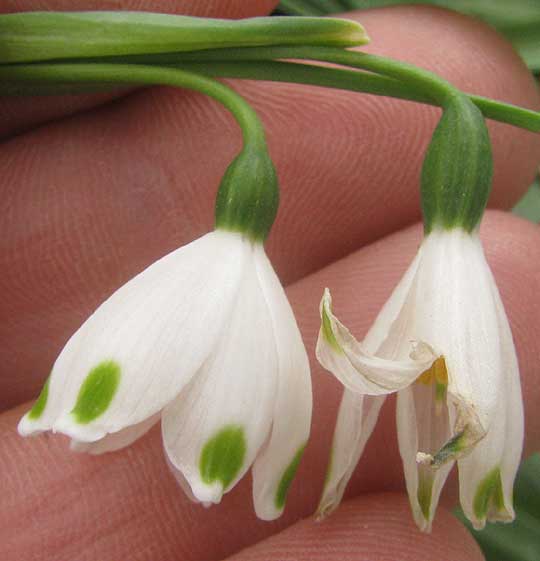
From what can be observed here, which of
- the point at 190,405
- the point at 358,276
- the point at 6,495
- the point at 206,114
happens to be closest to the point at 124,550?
the point at 6,495

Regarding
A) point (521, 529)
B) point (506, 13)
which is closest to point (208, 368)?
point (521, 529)

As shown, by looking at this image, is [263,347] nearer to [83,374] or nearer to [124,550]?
[83,374]

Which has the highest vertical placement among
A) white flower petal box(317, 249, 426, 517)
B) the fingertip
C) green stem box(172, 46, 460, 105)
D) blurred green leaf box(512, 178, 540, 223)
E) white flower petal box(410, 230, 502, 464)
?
→ green stem box(172, 46, 460, 105)

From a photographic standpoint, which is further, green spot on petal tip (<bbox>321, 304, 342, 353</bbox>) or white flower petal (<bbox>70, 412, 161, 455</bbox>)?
white flower petal (<bbox>70, 412, 161, 455</bbox>)

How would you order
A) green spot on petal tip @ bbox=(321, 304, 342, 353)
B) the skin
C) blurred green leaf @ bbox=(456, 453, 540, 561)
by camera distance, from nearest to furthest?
green spot on petal tip @ bbox=(321, 304, 342, 353) → the skin → blurred green leaf @ bbox=(456, 453, 540, 561)

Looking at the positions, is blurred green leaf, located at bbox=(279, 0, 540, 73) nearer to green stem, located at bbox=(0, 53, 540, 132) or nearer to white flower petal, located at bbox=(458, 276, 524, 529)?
green stem, located at bbox=(0, 53, 540, 132)

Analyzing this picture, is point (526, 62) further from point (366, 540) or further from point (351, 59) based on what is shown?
point (366, 540)

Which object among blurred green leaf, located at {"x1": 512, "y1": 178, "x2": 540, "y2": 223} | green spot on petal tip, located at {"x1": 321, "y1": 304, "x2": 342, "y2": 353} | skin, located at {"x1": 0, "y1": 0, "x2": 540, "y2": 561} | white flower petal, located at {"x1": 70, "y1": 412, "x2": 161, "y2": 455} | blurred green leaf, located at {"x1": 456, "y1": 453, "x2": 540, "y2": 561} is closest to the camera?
green spot on petal tip, located at {"x1": 321, "y1": 304, "x2": 342, "y2": 353}

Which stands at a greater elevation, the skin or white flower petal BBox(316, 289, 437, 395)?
white flower petal BBox(316, 289, 437, 395)

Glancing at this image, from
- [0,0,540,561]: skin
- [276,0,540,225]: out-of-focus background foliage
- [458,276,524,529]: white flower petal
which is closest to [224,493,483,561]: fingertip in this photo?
[0,0,540,561]: skin
